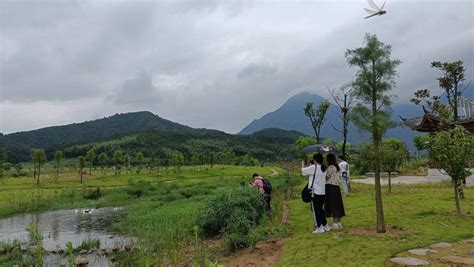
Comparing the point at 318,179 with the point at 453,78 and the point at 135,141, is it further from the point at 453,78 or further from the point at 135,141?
the point at 135,141

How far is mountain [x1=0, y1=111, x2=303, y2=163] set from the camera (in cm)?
10369

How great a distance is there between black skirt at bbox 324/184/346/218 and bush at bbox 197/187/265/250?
2.22 metres

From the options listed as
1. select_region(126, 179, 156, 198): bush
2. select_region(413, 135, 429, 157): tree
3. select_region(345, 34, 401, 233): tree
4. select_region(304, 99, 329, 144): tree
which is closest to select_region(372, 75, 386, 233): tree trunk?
select_region(345, 34, 401, 233): tree

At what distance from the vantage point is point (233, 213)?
1165 cm

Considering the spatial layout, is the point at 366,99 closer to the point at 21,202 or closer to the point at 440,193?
the point at 440,193

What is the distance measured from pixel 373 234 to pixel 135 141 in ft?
335

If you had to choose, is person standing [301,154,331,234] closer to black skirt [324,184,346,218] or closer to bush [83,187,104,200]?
black skirt [324,184,346,218]

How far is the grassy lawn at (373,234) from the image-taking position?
26.8 feet

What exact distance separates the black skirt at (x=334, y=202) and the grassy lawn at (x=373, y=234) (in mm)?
478

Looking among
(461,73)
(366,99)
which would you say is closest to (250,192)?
(366,99)

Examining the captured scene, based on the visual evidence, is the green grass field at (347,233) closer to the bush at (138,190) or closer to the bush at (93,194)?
the bush at (138,190)

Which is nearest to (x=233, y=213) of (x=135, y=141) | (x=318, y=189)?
(x=318, y=189)

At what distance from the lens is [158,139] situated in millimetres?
115438

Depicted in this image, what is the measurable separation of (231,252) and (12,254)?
24.6ft
